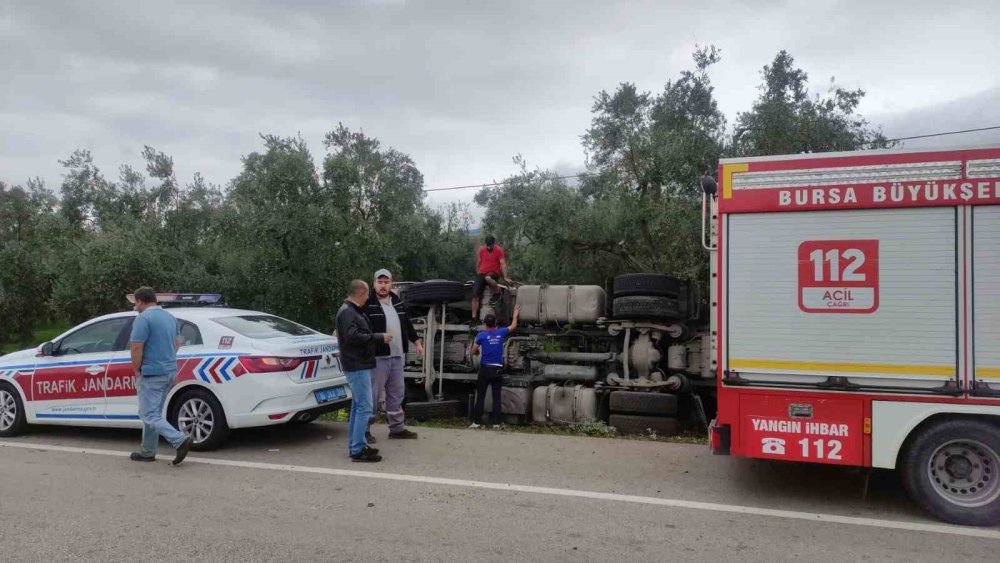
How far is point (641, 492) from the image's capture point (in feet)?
19.6

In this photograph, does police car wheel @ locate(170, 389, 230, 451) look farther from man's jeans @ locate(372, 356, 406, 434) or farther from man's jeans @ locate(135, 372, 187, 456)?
man's jeans @ locate(372, 356, 406, 434)

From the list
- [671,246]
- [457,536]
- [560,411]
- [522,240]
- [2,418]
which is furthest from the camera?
[522,240]

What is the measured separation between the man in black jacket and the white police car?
870 mm

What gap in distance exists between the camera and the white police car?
23.9 ft

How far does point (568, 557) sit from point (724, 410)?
6.60 feet

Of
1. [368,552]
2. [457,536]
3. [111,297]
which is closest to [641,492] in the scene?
[457,536]

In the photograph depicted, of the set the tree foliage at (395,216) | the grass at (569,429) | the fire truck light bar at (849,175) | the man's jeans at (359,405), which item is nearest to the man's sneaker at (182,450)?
the man's jeans at (359,405)

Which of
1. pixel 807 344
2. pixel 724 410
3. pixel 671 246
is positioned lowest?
pixel 724 410

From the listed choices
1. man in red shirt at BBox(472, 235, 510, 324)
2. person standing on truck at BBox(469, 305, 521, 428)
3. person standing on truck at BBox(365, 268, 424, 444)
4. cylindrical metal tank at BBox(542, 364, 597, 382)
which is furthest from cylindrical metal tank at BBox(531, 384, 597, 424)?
person standing on truck at BBox(365, 268, 424, 444)

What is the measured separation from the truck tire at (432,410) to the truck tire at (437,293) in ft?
4.93

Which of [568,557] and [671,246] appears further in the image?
[671,246]

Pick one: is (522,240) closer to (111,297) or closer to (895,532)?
(111,297)

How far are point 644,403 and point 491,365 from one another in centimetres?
200

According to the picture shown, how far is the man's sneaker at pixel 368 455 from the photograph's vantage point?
22.8 ft
